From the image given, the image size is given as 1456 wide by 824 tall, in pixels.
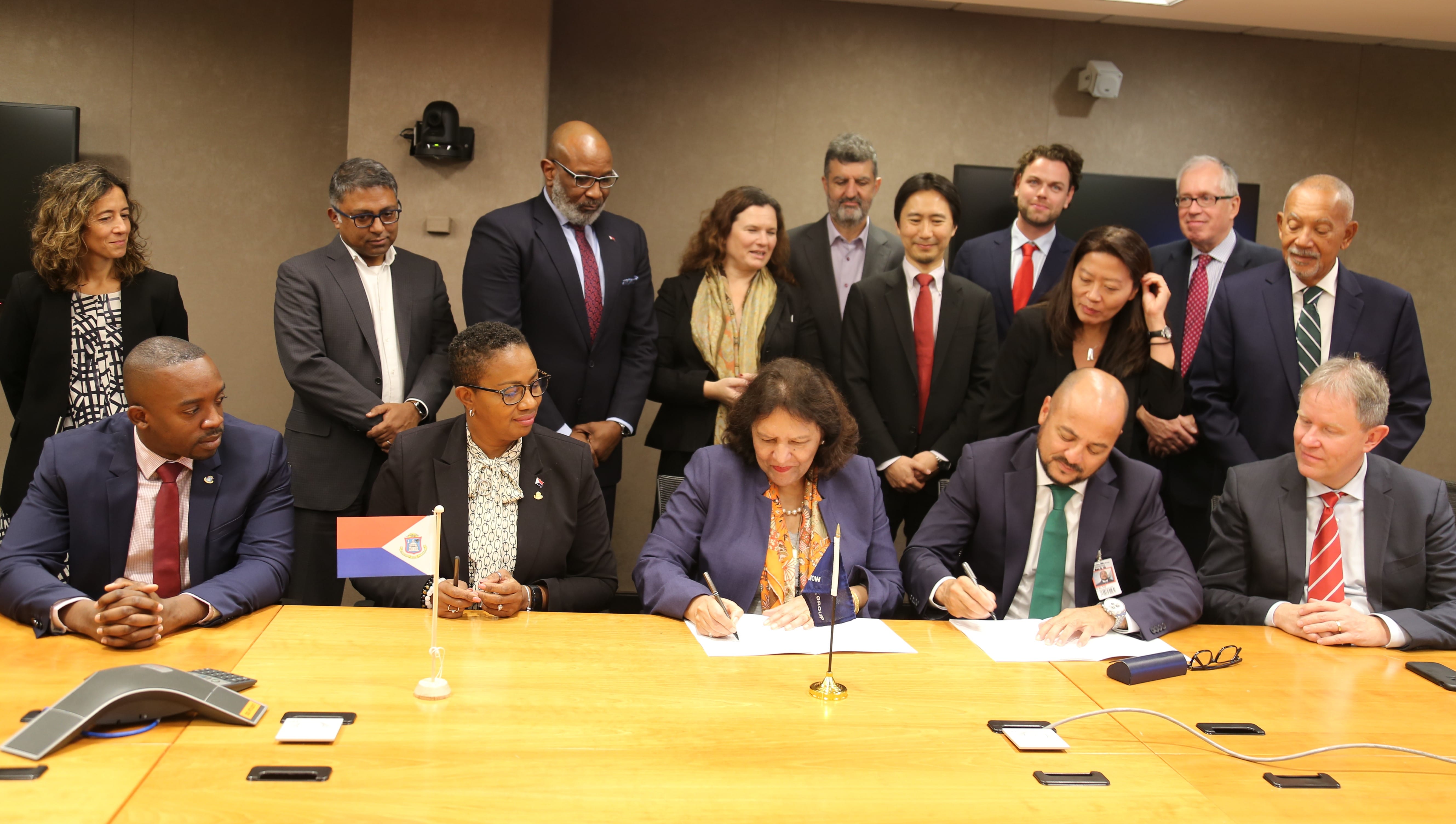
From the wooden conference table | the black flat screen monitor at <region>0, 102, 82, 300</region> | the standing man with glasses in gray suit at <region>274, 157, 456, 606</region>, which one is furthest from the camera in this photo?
the black flat screen monitor at <region>0, 102, 82, 300</region>

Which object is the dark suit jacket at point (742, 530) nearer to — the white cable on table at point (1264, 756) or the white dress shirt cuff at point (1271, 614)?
the white cable on table at point (1264, 756)

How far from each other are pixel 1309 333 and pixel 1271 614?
1.40 m

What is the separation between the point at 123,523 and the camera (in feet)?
8.51

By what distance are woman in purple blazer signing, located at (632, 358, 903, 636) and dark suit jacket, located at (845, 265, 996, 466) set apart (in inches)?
37.6

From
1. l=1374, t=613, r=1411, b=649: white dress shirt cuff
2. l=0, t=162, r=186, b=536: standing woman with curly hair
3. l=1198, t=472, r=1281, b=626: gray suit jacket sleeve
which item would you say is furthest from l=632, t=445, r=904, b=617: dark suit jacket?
l=0, t=162, r=186, b=536: standing woman with curly hair

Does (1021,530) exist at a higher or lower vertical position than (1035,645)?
higher

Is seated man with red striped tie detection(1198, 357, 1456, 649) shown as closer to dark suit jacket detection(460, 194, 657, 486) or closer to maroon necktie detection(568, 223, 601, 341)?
dark suit jacket detection(460, 194, 657, 486)

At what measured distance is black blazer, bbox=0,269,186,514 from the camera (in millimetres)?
3559

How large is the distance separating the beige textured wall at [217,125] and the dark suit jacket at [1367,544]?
4551mm

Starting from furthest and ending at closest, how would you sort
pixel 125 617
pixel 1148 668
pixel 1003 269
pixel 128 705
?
→ 1. pixel 1003 269
2. pixel 1148 668
3. pixel 125 617
4. pixel 128 705

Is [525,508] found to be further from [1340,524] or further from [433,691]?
[1340,524]

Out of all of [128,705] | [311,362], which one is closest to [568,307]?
[311,362]

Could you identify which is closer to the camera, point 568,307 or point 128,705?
point 128,705

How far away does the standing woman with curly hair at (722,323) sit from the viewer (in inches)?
161
